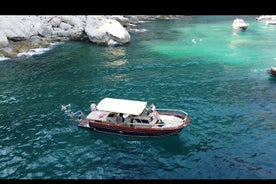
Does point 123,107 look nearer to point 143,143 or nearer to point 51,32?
point 143,143

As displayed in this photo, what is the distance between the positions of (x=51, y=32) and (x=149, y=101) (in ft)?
187

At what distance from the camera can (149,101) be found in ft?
165

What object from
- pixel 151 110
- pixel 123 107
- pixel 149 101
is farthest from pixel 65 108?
pixel 151 110

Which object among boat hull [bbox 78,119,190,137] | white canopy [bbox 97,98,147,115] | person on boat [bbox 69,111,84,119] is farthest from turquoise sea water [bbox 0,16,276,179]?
white canopy [bbox 97,98,147,115]

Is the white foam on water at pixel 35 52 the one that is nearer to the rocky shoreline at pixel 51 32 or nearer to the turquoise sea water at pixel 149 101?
the rocky shoreline at pixel 51 32

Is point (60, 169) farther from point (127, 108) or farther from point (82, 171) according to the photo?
point (127, 108)

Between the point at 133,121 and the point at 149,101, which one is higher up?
the point at 133,121

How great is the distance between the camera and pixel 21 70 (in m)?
66.6

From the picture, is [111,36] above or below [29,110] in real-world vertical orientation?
above

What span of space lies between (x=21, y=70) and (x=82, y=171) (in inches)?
1630

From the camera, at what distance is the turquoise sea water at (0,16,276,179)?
3353 cm

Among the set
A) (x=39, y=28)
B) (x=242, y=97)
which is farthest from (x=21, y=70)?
(x=242, y=97)

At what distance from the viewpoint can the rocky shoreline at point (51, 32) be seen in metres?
81.9
